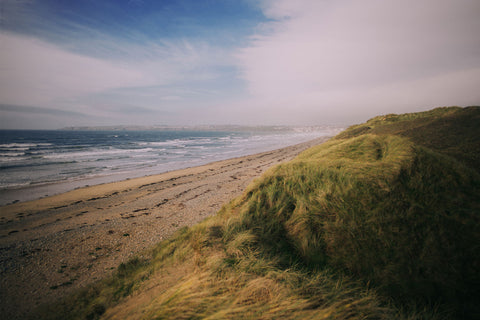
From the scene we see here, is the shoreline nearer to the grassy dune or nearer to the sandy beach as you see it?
the sandy beach

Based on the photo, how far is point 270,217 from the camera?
9.72ft

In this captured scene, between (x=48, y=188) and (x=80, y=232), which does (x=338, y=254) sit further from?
(x=48, y=188)

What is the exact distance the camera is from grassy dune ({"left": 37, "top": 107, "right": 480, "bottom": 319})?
171cm

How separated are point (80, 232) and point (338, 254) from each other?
7491mm

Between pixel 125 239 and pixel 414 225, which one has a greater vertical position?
pixel 414 225

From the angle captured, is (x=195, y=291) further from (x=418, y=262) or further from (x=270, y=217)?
(x=418, y=262)

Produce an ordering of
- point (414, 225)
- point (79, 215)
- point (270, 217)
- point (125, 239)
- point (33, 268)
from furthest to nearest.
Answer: point (79, 215) → point (125, 239) → point (33, 268) → point (270, 217) → point (414, 225)

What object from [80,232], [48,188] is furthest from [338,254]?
[48,188]

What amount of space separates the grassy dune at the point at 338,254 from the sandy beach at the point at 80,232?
1333 millimetres

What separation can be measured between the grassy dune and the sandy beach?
133cm

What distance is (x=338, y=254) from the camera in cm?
231

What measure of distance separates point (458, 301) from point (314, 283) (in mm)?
1350

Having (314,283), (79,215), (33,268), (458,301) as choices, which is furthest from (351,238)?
(79,215)

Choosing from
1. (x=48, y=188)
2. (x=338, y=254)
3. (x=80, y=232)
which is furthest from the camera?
(x=48, y=188)
